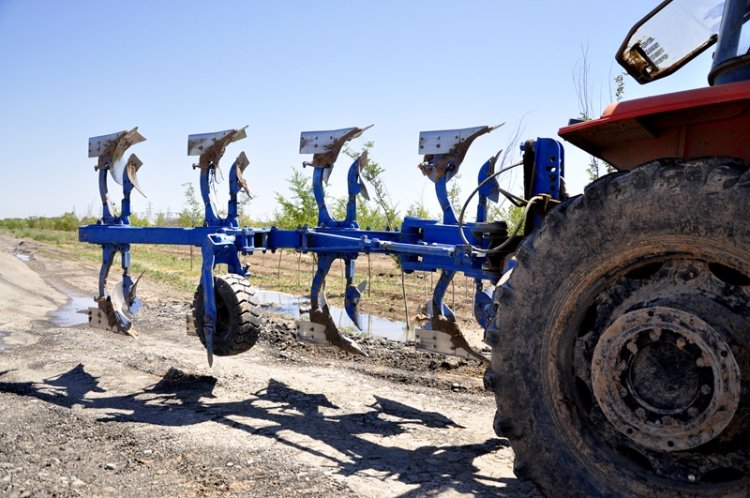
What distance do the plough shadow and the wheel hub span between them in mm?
1292

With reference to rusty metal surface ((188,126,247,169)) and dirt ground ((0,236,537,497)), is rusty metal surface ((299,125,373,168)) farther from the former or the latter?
dirt ground ((0,236,537,497))

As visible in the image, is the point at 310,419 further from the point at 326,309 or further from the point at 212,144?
the point at 212,144

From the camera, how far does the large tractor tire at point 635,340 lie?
2025 millimetres

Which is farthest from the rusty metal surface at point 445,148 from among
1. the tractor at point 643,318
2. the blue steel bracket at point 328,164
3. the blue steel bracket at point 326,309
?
the tractor at point 643,318

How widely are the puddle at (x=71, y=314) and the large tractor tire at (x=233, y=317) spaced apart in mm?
3394

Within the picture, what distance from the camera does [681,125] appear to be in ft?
7.56

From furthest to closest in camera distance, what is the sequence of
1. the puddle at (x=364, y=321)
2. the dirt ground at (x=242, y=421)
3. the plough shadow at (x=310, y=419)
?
the puddle at (x=364, y=321) → the plough shadow at (x=310, y=419) → the dirt ground at (x=242, y=421)

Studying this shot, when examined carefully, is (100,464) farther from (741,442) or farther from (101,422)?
(741,442)

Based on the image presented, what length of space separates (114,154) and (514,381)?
5.73 meters

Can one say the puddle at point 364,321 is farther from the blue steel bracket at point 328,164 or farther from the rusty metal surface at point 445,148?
the rusty metal surface at point 445,148

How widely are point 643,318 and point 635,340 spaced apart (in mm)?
81

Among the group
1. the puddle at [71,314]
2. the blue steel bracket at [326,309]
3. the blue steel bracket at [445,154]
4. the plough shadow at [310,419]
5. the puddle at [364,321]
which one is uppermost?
the blue steel bracket at [445,154]

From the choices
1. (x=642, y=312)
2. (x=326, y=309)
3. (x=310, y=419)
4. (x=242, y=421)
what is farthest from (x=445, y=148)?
(x=642, y=312)

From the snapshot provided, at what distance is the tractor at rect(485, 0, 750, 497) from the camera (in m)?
2.03
